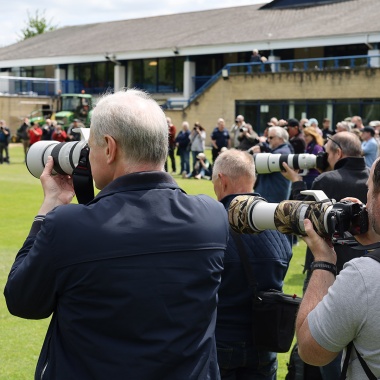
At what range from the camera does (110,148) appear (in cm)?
262

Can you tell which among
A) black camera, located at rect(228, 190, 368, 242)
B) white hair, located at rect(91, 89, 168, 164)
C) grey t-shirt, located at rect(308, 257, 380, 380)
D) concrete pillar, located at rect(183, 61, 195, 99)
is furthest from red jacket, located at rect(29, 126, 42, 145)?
grey t-shirt, located at rect(308, 257, 380, 380)

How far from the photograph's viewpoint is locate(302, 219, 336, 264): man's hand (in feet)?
9.06

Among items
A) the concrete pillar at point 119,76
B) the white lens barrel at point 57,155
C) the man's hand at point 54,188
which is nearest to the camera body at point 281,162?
the white lens barrel at point 57,155

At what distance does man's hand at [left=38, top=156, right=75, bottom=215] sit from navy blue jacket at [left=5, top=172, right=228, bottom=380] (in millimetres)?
353

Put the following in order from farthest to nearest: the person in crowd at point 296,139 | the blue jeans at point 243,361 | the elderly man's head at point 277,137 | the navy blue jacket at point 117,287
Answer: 1. the person in crowd at point 296,139
2. the elderly man's head at point 277,137
3. the blue jeans at point 243,361
4. the navy blue jacket at point 117,287

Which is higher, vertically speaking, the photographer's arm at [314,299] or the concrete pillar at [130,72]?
the concrete pillar at [130,72]

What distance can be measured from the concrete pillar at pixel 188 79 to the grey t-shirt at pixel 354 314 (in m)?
45.3

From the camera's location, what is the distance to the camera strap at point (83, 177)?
2.86 metres

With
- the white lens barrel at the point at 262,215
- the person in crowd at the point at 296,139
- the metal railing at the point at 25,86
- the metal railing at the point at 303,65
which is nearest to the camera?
the white lens barrel at the point at 262,215

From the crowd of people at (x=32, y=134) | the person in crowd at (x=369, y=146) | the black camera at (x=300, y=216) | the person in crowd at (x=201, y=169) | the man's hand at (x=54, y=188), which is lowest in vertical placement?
the person in crowd at (x=201, y=169)

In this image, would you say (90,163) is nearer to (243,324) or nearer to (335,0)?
(243,324)

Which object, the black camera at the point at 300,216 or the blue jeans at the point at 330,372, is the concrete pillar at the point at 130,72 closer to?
the blue jeans at the point at 330,372

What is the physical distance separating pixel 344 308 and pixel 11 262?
8207mm

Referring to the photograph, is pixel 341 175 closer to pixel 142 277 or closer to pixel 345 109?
pixel 142 277
